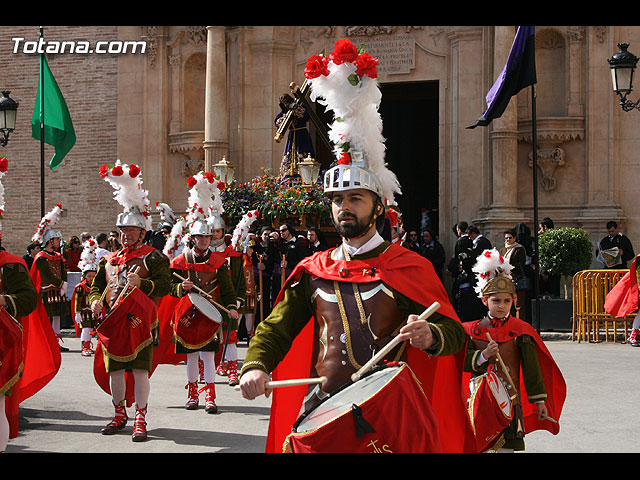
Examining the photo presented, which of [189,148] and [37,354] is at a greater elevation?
[189,148]

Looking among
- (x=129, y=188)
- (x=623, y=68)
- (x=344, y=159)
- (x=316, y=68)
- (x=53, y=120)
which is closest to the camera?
(x=344, y=159)

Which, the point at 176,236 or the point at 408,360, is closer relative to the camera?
the point at 408,360

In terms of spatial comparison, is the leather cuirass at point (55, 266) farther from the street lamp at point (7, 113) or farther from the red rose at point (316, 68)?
the red rose at point (316, 68)

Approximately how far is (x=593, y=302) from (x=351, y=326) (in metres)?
11.8

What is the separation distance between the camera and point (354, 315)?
460 cm

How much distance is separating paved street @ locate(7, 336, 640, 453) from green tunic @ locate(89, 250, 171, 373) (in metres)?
0.64

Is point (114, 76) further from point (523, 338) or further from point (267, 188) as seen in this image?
point (523, 338)

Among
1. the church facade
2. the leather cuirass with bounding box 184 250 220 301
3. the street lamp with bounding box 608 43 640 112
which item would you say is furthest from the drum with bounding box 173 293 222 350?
the church facade

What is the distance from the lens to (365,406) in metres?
4.25

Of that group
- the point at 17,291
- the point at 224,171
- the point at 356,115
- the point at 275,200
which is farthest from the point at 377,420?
the point at 224,171

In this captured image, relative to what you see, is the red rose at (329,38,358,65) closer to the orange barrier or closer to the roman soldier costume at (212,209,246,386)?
the roman soldier costume at (212,209,246,386)

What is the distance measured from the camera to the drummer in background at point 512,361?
6.57 meters

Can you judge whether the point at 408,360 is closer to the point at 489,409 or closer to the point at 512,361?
A: the point at 489,409

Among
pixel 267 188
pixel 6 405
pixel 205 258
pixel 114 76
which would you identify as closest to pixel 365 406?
pixel 6 405
